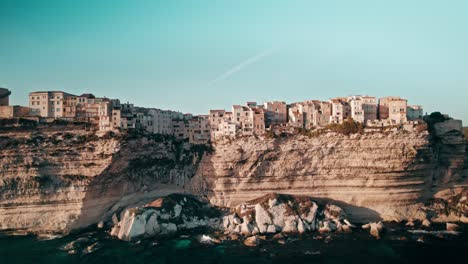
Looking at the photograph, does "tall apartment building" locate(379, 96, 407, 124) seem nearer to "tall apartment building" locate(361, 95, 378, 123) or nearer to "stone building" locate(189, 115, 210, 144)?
"tall apartment building" locate(361, 95, 378, 123)

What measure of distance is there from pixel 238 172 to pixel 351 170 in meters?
12.2

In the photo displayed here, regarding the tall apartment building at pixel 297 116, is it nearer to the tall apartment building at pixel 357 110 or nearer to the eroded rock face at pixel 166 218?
the tall apartment building at pixel 357 110

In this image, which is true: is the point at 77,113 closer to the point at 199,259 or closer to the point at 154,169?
the point at 154,169

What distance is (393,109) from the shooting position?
4462cm

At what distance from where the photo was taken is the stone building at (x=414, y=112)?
46.3 meters

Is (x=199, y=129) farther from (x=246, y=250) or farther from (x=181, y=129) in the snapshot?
(x=246, y=250)

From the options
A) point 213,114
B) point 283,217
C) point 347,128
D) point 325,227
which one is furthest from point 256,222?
point 213,114

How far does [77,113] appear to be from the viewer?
151 ft

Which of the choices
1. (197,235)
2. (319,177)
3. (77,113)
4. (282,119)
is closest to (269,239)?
(197,235)

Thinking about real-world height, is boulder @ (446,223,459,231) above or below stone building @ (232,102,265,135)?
below

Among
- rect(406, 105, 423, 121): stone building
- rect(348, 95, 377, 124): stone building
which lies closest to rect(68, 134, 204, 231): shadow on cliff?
rect(348, 95, 377, 124): stone building

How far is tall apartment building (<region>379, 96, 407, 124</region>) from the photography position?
140 ft

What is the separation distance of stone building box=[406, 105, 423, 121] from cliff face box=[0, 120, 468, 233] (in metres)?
3.97

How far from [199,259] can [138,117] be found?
71.9 ft
